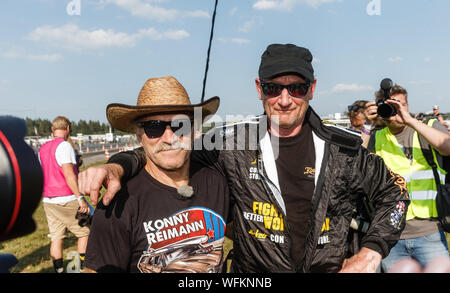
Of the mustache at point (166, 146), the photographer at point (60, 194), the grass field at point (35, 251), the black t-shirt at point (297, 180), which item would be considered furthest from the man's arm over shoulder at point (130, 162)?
the grass field at point (35, 251)

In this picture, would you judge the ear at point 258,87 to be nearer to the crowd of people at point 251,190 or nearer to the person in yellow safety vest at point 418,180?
the crowd of people at point 251,190

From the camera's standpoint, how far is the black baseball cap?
2.34m

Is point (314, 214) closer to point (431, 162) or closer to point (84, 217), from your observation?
point (431, 162)

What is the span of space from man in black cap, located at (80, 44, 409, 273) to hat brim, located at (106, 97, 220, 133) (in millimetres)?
257

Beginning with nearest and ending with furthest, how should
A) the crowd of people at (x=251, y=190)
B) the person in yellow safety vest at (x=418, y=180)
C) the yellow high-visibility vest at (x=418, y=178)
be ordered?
the crowd of people at (x=251, y=190) → the person in yellow safety vest at (x=418, y=180) → the yellow high-visibility vest at (x=418, y=178)

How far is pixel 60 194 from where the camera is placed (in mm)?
5070

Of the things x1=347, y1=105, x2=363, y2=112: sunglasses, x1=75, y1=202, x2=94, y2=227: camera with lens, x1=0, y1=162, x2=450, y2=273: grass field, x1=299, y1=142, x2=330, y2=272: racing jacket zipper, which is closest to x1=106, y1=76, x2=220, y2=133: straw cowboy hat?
x1=299, y1=142, x2=330, y2=272: racing jacket zipper

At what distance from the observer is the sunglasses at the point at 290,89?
95.0 inches

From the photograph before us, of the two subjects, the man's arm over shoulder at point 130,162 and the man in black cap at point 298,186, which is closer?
the man's arm over shoulder at point 130,162

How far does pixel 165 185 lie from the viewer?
84.6 inches

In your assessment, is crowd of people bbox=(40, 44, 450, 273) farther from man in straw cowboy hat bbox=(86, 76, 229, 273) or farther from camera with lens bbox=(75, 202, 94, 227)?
camera with lens bbox=(75, 202, 94, 227)

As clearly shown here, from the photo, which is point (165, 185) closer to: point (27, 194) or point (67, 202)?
point (27, 194)

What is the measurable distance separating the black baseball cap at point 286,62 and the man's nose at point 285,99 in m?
0.15
